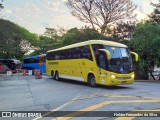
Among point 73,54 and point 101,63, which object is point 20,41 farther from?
point 101,63

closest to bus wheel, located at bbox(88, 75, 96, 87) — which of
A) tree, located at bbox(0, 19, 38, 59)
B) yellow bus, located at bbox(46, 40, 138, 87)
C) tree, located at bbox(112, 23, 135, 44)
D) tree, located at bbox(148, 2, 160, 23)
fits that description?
yellow bus, located at bbox(46, 40, 138, 87)

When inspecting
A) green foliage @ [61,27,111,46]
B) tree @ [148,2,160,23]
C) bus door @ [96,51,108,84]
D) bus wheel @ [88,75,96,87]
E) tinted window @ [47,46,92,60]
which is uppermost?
tree @ [148,2,160,23]

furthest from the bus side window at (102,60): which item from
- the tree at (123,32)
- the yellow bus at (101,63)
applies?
the tree at (123,32)

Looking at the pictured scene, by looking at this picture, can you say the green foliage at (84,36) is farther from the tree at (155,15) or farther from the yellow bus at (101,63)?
the yellow bus at (101,63)

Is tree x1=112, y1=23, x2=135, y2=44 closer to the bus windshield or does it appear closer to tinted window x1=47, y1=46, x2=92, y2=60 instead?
tinted window x1=47, y1=46, x2=92, y2=60

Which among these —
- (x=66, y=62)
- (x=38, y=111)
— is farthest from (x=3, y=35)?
(x=38, y=111)

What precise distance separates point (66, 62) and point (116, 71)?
22.9ft

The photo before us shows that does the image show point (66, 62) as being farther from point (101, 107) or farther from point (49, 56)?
point (101, 107)

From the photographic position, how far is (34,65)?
4209cm

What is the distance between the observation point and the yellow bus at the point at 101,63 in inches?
632

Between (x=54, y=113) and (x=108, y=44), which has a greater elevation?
(x=108, y=44)

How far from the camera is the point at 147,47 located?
2733cm

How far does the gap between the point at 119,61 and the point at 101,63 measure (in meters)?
1.14

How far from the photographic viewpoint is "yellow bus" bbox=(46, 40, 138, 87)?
16.1m
